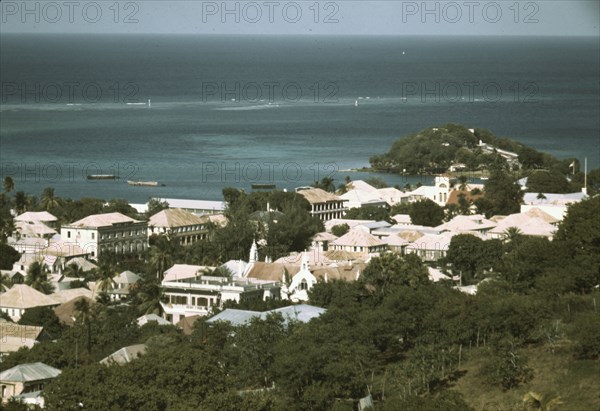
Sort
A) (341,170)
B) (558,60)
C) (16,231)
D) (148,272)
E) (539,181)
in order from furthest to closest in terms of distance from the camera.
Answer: (558,60)
(341,170)
(539,181)
(16,231)
(148,272)

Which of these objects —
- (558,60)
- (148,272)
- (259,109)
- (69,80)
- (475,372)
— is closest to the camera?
(475,372)

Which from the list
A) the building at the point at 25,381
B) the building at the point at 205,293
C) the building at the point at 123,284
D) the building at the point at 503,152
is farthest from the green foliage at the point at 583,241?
the building at the point at 503,152

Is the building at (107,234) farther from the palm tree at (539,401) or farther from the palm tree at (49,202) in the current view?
the palm tree at (539,401)

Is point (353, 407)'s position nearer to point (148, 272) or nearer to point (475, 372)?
point (475, 372)

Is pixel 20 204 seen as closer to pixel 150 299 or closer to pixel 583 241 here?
pixel 150 299

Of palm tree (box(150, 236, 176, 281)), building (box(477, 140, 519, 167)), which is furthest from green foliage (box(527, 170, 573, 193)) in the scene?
palm tree (box(150, 236, 176, 281))

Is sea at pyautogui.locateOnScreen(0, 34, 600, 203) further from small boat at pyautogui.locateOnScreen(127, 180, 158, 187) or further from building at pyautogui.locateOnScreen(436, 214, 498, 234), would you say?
building at pyautogui.locateOnScreen(436, 214, 498, 234)

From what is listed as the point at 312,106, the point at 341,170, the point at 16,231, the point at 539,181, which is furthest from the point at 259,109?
the point at 16,231
